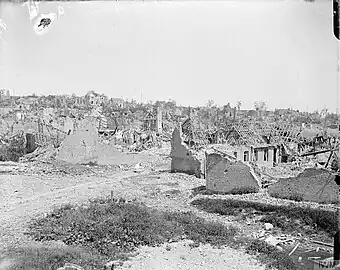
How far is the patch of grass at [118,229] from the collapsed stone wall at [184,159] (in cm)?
468

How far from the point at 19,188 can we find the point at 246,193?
6.30 m

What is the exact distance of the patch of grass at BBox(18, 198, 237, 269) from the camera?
6176 mm

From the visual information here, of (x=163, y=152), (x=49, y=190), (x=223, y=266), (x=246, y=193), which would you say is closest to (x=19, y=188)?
(x=49, y=190)

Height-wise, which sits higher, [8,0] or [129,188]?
[8,0]

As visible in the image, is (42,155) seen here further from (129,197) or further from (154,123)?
(154,123)

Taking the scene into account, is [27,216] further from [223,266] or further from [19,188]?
[223,266]

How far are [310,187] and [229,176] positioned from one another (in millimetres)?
1985

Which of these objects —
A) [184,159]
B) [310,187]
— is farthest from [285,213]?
[184,159]

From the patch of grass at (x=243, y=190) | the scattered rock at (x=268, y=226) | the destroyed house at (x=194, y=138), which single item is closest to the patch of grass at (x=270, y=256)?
the scattered rock at (x=268, y=226)

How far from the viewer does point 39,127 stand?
19172 millimetres

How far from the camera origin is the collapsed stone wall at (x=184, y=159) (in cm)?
1256

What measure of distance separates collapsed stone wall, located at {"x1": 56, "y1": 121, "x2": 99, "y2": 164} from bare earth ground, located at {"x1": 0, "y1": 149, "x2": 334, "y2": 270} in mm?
958

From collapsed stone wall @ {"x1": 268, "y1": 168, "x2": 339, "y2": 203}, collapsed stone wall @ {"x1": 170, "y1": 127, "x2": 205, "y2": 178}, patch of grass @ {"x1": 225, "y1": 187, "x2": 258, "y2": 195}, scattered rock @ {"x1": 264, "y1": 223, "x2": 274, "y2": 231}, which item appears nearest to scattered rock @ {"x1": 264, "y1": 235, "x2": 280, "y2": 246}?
scattered rock @ {"x1": 264, "y1": 223, "x2": 274, "y2": 231}

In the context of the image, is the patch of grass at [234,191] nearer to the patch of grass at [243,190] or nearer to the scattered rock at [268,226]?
the patch of grass at [243,190]
